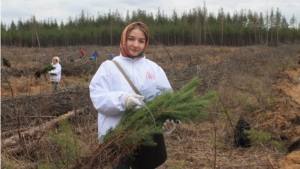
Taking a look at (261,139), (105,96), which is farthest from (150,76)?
(261,139)

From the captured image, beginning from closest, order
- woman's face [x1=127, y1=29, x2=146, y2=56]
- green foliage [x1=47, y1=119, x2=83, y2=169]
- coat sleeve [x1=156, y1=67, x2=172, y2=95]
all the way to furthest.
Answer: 1. woman's face [x1=127, y1=29, x2=146, y2=56]
2. coat sleeve [x1=156, y1=67, x2=172, y2=95]
3. green foliage [x1=47, y1=119, x2=83, y2=169]

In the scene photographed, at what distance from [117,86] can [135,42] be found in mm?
327

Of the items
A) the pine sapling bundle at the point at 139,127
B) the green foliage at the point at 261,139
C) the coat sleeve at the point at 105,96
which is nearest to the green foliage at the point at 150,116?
the pine sapling bundle at the point at 139,127

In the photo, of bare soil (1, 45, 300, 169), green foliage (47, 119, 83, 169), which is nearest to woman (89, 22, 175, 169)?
bare soil (1, 45, 300, 169)

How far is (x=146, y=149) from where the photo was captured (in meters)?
2.16

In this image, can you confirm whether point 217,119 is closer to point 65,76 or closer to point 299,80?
point 299,80

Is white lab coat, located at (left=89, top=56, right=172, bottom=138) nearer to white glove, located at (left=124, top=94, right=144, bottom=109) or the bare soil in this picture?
white glove, located at (left=124, top=94, right=144, bottom=109)

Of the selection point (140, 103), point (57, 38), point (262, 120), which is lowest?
point (262, 120)

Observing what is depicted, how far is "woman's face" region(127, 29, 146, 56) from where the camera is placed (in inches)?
86.0

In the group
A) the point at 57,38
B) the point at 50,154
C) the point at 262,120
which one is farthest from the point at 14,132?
the point at 57,38

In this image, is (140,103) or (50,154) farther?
(50,154)

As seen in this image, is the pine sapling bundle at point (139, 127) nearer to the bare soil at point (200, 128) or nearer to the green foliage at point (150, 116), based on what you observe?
the green foliage at point (150, 116)

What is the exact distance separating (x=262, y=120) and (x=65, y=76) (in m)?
10.2

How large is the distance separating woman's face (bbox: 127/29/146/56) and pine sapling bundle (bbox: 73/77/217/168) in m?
0.35
